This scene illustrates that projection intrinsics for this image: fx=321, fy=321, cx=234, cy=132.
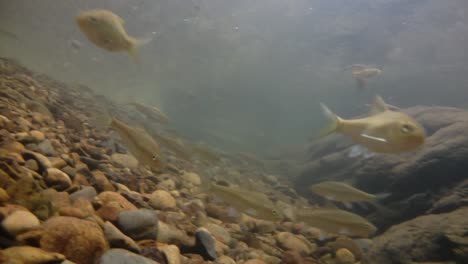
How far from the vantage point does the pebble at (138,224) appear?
2.66 metres

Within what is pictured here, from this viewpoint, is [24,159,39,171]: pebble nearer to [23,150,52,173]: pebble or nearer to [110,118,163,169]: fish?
[23,150,52,173]: pebble

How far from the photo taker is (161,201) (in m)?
4.05

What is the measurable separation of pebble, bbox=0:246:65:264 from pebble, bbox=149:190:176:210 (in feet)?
6.68

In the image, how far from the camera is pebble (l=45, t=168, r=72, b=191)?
2908mm

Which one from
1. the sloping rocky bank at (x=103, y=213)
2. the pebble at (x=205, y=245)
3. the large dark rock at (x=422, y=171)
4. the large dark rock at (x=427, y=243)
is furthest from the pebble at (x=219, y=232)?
the large dark rock at (x=422, y=171)

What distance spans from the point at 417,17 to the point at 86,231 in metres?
29.7

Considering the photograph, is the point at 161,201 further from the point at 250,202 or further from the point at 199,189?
the point at 199,189

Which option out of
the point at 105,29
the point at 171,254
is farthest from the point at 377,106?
the point at 105,29

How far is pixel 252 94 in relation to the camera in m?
76.0

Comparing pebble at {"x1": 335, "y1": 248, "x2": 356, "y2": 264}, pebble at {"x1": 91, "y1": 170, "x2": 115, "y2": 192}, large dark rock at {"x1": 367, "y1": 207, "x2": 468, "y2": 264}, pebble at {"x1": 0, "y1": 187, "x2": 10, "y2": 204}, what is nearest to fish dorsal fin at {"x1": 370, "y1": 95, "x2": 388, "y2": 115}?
large dark rock at {"x1": 367, "y1": 207, "x2": 468, "y2": 264}

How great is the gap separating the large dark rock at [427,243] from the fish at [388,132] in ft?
6.01

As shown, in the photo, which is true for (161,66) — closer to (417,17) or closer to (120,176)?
(417,17)

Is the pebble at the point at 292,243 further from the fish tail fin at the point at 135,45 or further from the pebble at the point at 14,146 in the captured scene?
the pebble at the point at 14,146

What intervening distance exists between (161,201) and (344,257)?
9.07 feet
